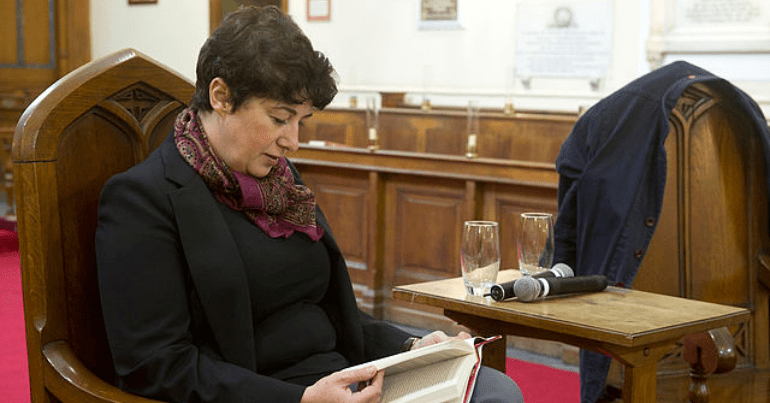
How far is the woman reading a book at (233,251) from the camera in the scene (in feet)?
5.14

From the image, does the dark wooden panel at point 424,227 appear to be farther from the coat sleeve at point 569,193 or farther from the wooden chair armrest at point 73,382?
the wooden chair armrest at point 73,382

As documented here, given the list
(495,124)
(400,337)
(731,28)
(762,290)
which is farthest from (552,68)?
(400,337)

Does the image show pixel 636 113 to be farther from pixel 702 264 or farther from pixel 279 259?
pixel 279 259

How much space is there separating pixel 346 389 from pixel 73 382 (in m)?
0.44

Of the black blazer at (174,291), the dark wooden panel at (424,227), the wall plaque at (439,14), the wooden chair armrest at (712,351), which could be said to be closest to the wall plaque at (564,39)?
the wall plaque at (439,14)

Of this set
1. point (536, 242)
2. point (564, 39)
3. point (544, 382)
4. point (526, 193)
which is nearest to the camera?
point (536, 242)

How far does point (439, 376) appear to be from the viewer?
5.33ft

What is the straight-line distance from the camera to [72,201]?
1.71m

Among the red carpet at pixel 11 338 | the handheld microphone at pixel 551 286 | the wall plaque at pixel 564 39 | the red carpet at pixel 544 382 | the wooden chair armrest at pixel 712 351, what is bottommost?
the red carpet at pixel 544 382

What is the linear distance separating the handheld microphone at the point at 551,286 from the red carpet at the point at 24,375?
1772mm

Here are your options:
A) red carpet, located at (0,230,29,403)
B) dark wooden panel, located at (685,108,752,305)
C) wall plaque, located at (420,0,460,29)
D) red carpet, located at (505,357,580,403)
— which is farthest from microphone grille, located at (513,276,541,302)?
wall plaque, located at (420,0,460,29)

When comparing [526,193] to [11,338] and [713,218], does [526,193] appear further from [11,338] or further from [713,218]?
[11,338]

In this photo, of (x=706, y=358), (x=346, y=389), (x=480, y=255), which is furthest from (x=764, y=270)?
(x=346, y=389)

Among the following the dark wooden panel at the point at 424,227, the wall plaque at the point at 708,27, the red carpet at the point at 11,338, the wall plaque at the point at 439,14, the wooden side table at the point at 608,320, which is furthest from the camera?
the wall plaque at the point at 439,14
